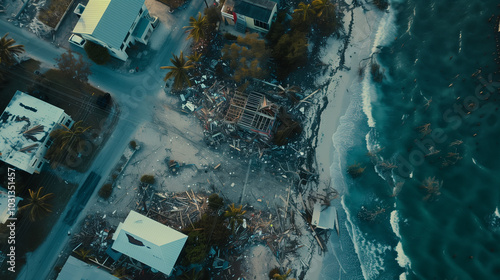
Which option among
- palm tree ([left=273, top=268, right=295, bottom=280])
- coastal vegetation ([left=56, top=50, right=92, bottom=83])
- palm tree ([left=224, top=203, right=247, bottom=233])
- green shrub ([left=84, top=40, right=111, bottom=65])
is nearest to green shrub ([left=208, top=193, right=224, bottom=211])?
palm tree ([left=224, top=203, right=247, bottom=233])

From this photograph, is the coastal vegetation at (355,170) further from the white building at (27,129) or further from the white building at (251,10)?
the white building at (27,129)

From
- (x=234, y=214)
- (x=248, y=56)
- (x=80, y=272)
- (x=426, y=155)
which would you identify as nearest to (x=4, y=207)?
(x=80, y=272)

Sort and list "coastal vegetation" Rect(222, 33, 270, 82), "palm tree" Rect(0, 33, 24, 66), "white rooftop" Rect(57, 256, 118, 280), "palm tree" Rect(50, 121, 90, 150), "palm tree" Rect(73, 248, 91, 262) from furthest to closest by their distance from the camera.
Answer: "coastal vegetation" Rect(222, 33, 270, 82), "palm tree" Rect(0, 33, 24, 66), "palm tree" Rect(50, 121, 90, 150), "palm tree" Rect(73, 248, 91, 262), "white rooftop" Rect(57, 256, 118, 280)

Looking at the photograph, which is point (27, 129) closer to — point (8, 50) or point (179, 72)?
point (8, 50)

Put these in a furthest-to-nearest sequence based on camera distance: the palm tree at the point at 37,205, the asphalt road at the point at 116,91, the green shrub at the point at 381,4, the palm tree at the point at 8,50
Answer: the green shrub at the point at 381,4
the asphalt road at the point at 116,91
the palm tree at the point at 8,50
the palm tree at the point at 37,205

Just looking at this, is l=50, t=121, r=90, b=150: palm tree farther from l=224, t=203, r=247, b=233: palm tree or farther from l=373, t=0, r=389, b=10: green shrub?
l=373, t=0, r=389, b=10: green shrub

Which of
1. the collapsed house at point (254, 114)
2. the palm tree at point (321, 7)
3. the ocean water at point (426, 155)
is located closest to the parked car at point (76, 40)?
the collapsed house at point (254, 114)
